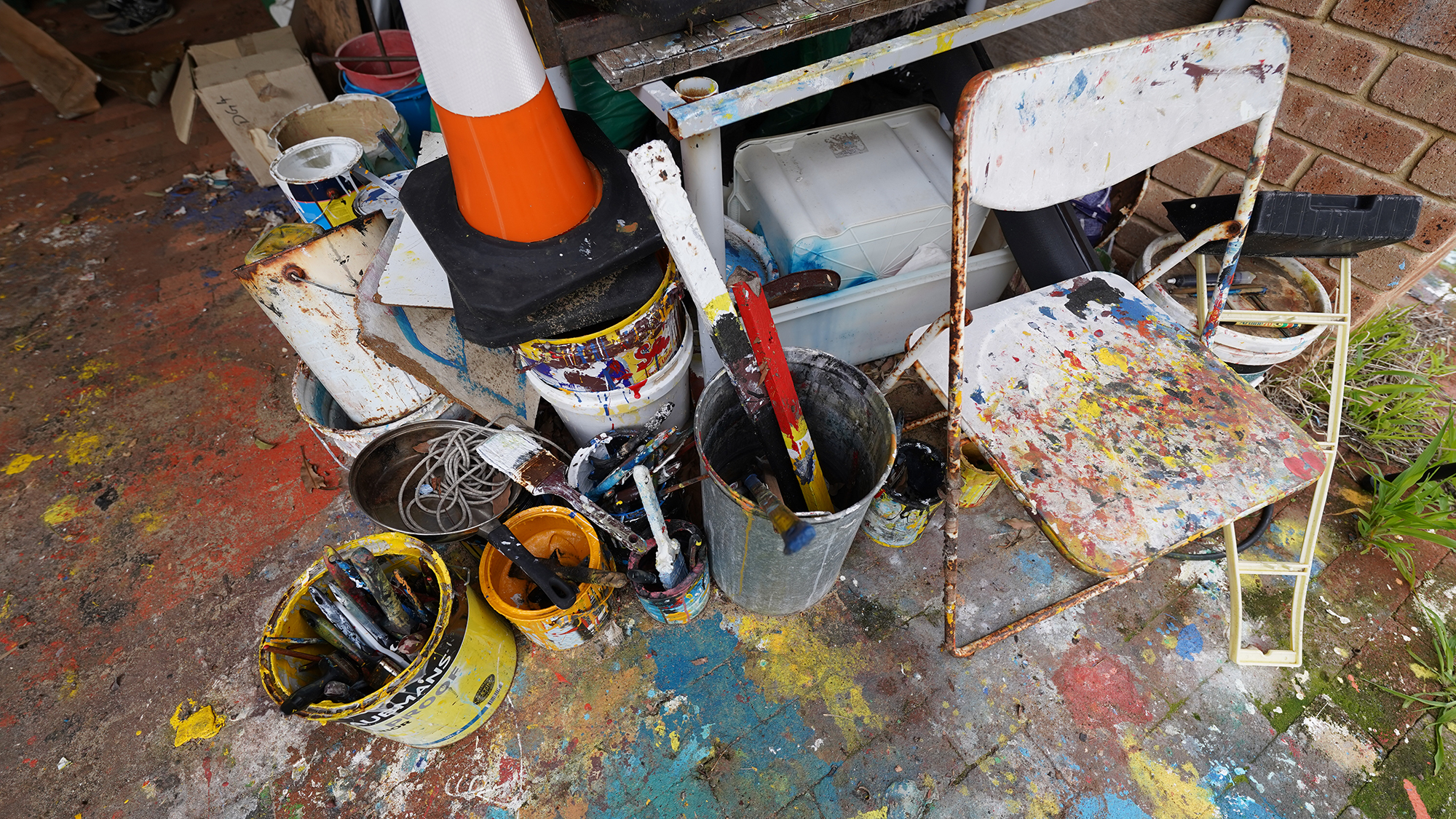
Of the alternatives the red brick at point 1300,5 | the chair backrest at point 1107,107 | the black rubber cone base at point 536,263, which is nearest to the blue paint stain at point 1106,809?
the chair backrest at point 1107,107

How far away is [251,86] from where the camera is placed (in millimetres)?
2955

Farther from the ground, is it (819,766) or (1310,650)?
(819,766)

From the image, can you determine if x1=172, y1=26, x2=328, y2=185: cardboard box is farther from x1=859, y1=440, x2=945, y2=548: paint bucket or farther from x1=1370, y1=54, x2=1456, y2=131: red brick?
x1=1370, y1=54, x2=1456, y2=131: red brick

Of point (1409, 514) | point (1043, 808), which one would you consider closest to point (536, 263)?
point (1043, 808)

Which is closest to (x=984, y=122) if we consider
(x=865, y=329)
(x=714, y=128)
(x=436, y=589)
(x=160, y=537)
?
(x=714, y=128)

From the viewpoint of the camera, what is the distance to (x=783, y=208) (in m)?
1.94

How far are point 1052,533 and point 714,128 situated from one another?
1.11 m

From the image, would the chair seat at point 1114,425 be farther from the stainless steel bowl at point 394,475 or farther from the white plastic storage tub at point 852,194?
the stainless steel bowl at point 394,475

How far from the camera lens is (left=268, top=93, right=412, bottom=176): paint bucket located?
8.00 feet

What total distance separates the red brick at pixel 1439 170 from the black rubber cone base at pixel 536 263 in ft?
6.84

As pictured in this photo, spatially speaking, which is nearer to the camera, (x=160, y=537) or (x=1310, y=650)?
(x=1310, y=650)

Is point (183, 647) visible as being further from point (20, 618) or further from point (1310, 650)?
point (1310, 650)

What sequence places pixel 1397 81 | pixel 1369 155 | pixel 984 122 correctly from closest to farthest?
pixel 984 122 → pixel 1397 81 → pixel 1369 155

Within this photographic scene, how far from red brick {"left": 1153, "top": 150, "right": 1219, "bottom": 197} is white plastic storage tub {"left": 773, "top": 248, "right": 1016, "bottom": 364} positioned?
0.59 meters
